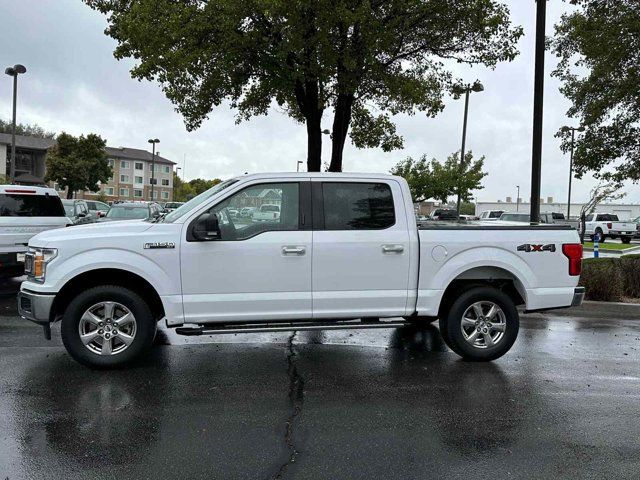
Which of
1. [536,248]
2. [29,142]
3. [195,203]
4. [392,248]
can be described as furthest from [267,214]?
[29,142]

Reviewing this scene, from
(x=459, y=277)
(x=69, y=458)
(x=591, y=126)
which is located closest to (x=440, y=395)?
(x=459, y=277)

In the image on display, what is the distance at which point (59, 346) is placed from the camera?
6742mm

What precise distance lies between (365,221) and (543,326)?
420 cm

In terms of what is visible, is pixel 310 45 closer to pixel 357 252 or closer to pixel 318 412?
pixel 357 252

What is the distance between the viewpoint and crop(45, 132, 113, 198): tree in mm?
56406

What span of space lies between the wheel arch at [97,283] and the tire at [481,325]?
3.17 metres

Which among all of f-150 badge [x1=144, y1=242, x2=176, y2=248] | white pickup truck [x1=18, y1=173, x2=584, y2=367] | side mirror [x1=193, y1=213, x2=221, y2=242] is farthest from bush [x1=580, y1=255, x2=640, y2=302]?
f-150 badge [x1=144, y1=242, x2=176, y2=248]

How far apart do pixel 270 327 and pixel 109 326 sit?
1615 mm

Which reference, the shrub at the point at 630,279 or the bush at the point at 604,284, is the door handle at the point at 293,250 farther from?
the shrub at the point at 630,279

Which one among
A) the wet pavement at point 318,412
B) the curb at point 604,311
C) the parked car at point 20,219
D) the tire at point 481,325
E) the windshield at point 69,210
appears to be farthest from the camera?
the windshield at point 69,210

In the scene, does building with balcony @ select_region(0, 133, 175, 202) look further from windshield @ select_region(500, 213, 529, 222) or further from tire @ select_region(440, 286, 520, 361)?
tire @ select_region(440, 286, 520, 361)

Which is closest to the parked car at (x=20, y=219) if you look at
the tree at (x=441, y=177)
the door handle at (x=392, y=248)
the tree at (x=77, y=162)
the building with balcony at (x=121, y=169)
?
the door handle at (x=392, y=248)

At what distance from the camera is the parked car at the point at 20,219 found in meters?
9.76

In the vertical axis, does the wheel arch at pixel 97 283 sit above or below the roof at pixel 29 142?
below
